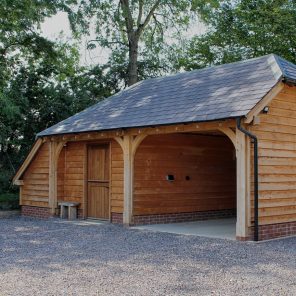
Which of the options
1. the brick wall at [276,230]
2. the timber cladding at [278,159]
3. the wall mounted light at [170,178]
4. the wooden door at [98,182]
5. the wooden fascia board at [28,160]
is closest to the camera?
the brick wall at [276,230]

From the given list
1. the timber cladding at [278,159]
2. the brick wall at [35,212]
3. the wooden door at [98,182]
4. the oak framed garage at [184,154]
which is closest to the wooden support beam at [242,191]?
the oak framed garage at [184,154]

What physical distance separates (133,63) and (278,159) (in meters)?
14.8

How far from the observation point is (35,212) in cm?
1569

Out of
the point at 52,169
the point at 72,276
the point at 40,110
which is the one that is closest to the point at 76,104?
the point at 40,110

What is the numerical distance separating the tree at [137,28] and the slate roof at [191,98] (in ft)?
31.9

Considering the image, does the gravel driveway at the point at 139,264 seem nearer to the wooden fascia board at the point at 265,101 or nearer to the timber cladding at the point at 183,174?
the timber cladding at the point at 183,174

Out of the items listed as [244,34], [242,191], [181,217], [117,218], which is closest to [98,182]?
[117,218]

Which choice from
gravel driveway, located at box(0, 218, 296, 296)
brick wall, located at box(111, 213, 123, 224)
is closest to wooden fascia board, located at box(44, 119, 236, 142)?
brick wall, located at box(111, 213, 123, 224)

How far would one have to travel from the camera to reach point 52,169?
14977 millimetres

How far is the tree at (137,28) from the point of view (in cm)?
2489

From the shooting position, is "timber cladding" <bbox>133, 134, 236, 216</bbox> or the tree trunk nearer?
"timber cladding" <bbox>133, 134, 236, 216</bbox>

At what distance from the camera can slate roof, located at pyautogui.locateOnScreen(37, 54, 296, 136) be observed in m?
10.5

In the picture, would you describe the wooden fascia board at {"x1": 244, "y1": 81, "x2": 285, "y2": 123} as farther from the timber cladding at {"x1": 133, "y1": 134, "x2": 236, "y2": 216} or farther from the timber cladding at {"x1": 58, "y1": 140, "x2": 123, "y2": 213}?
the timber cladding at {"x1": 58, "y1": 140, "x2": 123, "y2": 213}

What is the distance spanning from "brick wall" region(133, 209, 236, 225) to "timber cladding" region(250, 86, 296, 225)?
11.1 feet
